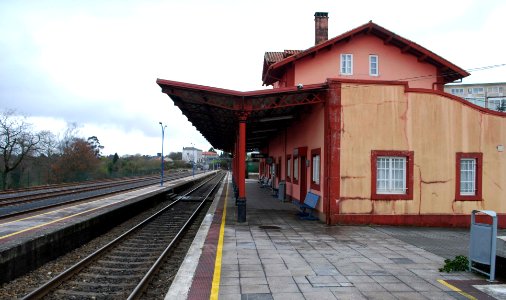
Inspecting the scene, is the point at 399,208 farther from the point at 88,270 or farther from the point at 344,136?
the point at 88,270

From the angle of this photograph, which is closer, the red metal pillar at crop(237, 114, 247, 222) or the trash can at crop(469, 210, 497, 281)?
the trash can at crop(469, 210, 497, 281)

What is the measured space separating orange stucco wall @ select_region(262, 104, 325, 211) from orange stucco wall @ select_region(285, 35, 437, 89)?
2.45 meters

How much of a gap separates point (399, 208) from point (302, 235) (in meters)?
4.04

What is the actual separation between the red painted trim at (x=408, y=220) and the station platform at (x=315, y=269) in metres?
1.12

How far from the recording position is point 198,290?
620cm

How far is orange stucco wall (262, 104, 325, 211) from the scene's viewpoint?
14273 mm

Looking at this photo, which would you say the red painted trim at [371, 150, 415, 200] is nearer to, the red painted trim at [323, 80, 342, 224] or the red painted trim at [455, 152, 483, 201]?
the red painted trim at [323, 80, 342, 224]

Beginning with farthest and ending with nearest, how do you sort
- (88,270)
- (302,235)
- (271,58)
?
1. (271,58)
2. (302,235)
3. (88,270)

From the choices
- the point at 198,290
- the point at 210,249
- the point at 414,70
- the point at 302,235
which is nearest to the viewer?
the point at 198,290

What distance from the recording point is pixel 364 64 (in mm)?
18984

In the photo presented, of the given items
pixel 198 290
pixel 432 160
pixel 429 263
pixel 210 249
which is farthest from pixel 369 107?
pixel 198 290

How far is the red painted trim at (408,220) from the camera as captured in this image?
43.1ft

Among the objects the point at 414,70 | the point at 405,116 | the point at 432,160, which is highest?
the point at 414,70

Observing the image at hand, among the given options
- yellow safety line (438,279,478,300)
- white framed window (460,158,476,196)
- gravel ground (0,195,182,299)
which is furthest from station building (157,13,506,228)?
yellow safety line (438,279,478,300)
